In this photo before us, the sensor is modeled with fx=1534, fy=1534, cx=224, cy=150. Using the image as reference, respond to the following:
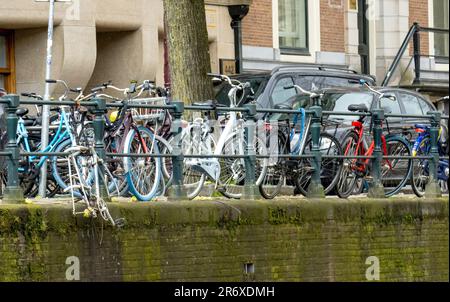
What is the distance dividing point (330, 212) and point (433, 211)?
1794 mm

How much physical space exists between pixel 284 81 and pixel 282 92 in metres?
0.31

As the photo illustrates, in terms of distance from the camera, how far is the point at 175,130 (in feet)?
47.7

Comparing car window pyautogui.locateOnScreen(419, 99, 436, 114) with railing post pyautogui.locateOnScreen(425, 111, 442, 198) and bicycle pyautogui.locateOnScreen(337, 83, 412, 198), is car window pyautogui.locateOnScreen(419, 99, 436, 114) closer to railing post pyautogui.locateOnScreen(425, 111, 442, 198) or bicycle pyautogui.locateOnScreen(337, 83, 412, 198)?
railing post pyautogui.locateOnScreen(425, 111, 442, 198)

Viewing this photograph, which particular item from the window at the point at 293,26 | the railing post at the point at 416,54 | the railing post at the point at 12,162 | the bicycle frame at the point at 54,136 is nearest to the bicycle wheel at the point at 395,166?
the bicycle frame at the point at 54,136

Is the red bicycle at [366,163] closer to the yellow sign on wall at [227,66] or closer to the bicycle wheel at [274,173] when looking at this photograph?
the bicycle wheel at [274,173]

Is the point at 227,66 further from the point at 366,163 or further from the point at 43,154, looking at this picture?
the point at 43,154

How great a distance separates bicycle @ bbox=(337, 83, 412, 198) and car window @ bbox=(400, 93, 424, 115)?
294 centimetres

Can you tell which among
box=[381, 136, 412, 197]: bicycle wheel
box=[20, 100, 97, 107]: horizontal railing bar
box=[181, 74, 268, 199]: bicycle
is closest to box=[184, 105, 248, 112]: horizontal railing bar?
box=[181, 74, 268, 199]: bicycle

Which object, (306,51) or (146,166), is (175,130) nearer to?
(146,166)

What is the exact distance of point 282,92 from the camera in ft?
63.7

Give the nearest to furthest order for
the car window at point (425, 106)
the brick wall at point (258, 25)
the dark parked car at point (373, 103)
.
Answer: the dark parked car at point (373, 103) < the car window at point (425, 106) < the brick wall at point (258, 25)

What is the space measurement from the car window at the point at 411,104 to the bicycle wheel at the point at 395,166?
2.90 meters

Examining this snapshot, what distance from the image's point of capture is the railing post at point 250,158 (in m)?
15.0

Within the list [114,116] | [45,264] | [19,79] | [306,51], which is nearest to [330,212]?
[114,116]
